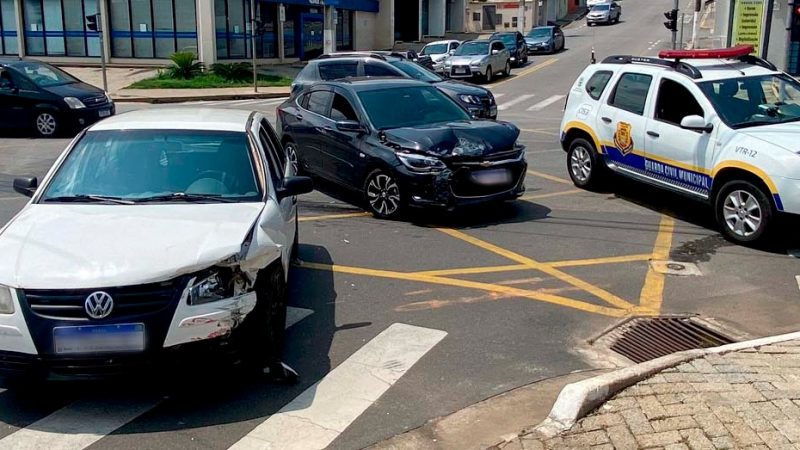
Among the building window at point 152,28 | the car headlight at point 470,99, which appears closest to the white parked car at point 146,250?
the car headlight at point 470,99

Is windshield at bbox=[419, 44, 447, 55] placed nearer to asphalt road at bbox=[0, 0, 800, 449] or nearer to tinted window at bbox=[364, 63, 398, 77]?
tinted window at bbox=[364, 63, 398, 77]

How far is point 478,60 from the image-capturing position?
32.7 metres

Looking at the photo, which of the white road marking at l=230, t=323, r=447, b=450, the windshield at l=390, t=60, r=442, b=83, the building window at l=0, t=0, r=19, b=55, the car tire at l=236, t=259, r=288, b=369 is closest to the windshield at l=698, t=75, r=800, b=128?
the white road marking at l=230, t=323, r=447, b=450

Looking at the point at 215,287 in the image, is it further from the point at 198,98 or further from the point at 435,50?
the point at 435,50

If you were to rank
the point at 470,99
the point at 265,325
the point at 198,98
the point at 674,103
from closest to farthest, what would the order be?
1. the point at 265,325
2. the point at 674,103
3. the point at 470,99
4. the point at 198,98

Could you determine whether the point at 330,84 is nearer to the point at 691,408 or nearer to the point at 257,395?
the point at 257,395

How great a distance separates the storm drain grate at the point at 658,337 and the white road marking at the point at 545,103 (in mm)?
18918

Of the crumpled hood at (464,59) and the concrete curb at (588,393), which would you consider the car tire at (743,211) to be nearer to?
the concrete curb at (588,393)

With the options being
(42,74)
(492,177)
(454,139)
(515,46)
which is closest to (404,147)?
(454,139)

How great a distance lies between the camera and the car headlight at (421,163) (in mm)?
9523

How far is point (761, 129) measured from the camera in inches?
353

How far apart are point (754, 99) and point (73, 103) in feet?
46.9

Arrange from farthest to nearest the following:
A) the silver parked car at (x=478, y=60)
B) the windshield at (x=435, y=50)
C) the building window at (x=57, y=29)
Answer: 1. the windshield at (x=435, y=50)
2. the building window at (x=57, y=29)
3. the silver parked car at (x=478, y=60)

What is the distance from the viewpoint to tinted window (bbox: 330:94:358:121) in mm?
10828
